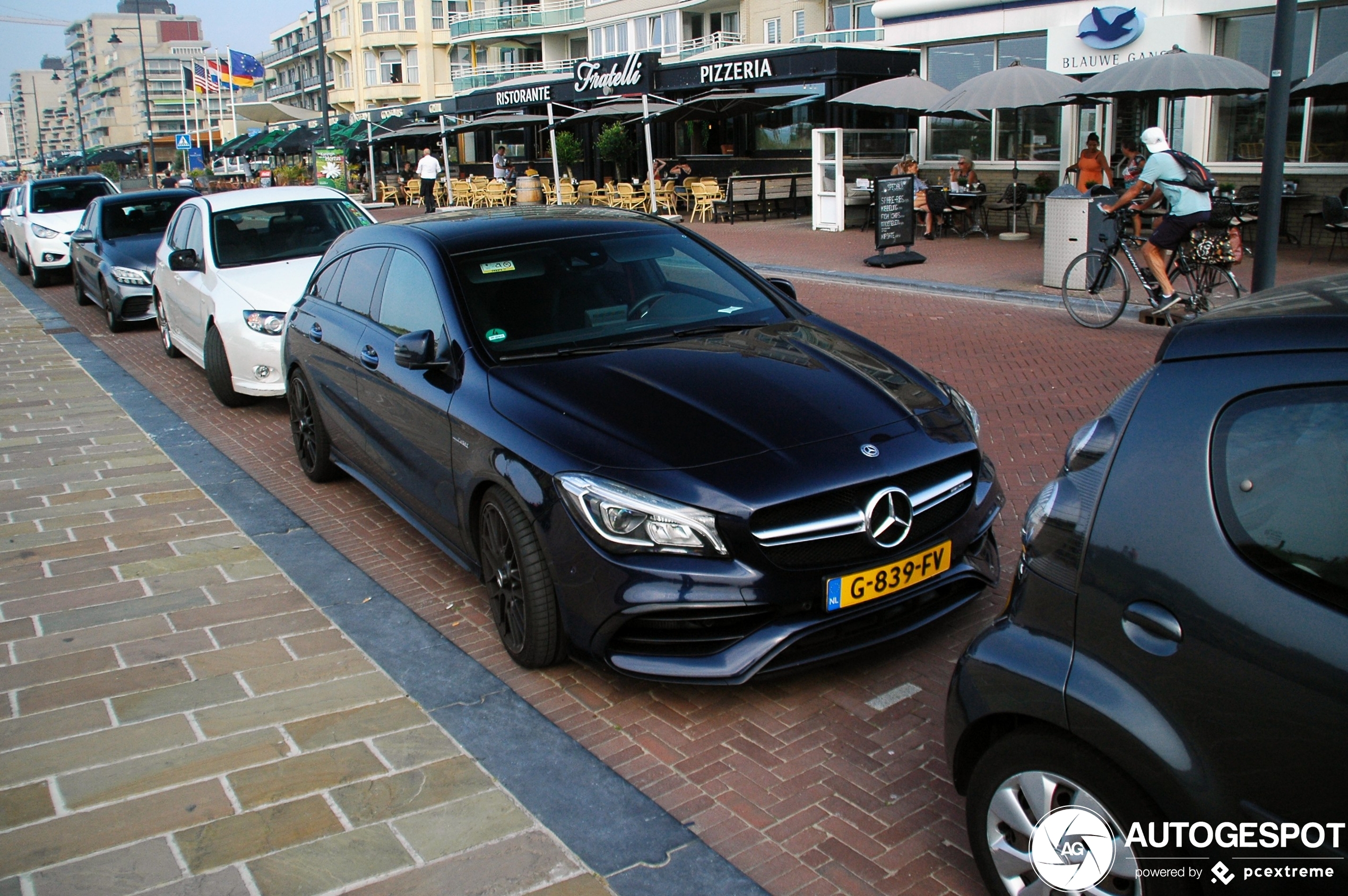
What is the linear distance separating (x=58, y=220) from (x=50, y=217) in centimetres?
16

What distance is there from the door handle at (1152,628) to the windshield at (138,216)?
14.1 metres

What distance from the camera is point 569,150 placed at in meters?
37.7

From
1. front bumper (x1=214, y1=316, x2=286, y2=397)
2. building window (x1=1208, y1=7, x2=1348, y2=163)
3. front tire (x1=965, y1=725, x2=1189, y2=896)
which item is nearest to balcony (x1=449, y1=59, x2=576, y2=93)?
building window (x1=1208, y1=7, x2=1348, y2=163)

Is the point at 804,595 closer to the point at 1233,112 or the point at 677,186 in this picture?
the point at 1233,112

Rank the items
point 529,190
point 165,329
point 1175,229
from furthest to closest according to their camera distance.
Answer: point 529,190 → point 165,329 → point 1175,229

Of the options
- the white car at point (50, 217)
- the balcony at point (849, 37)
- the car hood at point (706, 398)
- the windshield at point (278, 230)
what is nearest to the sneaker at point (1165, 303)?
the car hood at point (706, 398)

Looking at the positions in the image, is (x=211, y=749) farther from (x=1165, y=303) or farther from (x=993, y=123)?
(x=993, y=123)

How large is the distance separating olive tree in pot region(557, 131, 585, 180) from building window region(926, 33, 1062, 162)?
17.3 meters

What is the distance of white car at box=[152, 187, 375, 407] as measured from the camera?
28.1 feet

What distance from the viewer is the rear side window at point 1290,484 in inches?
82.6

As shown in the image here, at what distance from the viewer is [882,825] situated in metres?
3.26

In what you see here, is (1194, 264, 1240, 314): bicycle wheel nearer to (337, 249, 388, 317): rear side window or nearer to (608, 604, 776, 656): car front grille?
(337, 249, 388, 317): rear side window

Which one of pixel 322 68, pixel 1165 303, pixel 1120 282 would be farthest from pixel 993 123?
pixel 322 68

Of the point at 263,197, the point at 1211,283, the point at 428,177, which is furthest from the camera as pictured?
the point at 428,177
